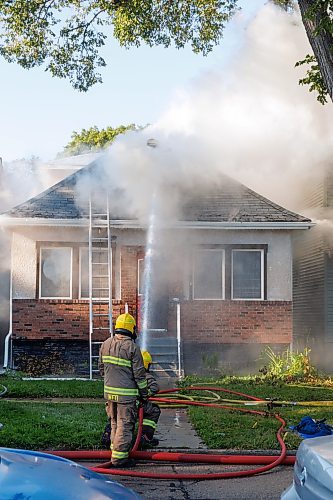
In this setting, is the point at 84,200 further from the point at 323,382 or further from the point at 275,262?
the point at 323,382

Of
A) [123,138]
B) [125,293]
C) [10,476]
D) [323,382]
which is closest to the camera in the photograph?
[10,476]

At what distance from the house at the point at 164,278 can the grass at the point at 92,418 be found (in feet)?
8.27

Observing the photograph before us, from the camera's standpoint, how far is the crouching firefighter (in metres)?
7.47

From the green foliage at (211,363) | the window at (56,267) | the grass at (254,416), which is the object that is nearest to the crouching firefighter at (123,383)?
the grass at (254,416)

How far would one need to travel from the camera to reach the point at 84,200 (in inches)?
665

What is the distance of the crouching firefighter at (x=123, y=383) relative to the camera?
7469 mm

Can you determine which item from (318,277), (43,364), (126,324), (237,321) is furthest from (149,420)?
(318,277)

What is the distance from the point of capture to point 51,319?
16.2m

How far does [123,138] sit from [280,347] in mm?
5992

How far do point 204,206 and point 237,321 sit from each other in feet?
8.83

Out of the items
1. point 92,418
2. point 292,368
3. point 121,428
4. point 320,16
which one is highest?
point 320,16

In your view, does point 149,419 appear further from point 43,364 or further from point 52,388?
point 43,364

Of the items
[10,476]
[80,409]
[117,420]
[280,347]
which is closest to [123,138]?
[280,347]

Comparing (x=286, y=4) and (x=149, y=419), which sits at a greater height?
(x=286, y=4)
